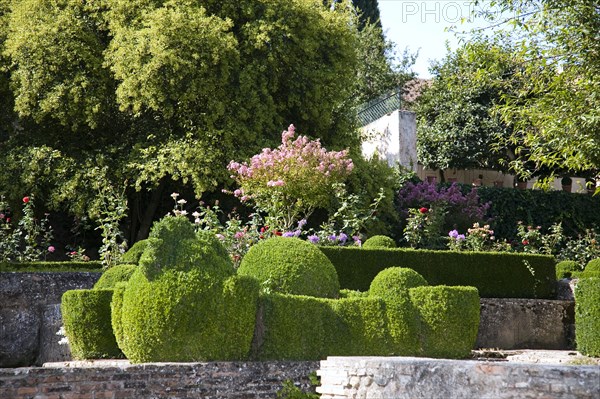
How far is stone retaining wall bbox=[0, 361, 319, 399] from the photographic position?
25.7ft

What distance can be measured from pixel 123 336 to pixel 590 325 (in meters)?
6.64

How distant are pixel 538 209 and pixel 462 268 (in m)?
8.81

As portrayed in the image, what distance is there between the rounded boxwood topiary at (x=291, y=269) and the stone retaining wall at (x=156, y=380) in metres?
1.06

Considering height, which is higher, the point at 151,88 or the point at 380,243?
the point at 151,88

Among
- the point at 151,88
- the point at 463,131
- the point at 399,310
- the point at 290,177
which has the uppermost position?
the point at 463,131

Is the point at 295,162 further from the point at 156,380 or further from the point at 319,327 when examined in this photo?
the point at 156,380

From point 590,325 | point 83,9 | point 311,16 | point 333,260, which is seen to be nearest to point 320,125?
point 311,16

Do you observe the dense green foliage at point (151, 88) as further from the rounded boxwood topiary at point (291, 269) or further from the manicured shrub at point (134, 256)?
the rounded boxwood topiary at point (291, 269)

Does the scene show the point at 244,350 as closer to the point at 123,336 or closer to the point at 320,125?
the point at 123,336

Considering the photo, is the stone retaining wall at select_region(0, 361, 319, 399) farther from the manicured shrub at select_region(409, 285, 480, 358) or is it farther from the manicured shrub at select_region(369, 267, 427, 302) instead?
the manicured shrub at select_region(409, 285, 480, 358)

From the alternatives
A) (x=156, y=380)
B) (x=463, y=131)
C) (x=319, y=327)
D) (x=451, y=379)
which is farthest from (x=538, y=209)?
(x=451, y=379)

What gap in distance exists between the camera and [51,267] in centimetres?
1316

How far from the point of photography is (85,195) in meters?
18.4

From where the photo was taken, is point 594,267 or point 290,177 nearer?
point 594,267
